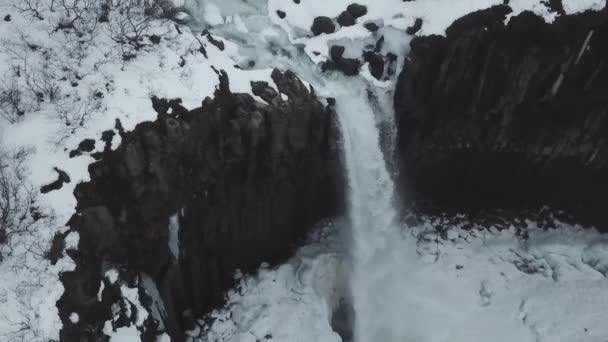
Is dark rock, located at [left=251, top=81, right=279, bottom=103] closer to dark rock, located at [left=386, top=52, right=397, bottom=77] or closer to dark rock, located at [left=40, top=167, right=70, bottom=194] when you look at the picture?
dark rock, located at [left=386, top=52, right=397, bottom=77]

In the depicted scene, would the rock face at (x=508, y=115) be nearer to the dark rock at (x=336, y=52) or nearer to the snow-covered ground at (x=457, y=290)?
the snow-covered ground at (x=457, y=290)

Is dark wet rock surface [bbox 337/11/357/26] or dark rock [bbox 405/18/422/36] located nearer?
dark rock [bbox 405/18/422/36]

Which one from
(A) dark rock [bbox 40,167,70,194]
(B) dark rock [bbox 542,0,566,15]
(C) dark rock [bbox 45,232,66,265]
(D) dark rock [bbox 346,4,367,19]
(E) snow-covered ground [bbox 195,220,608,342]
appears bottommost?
(E) snow-covered ground [bbox 195,220,608,342]

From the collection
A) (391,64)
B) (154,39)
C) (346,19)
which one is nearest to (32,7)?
(154,39)

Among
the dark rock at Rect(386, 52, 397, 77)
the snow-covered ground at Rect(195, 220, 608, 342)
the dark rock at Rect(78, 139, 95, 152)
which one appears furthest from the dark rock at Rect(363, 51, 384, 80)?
the dark rock at Rect(78, 139, 95, 152)

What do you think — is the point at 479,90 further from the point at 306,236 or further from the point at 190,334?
the point at 190,334

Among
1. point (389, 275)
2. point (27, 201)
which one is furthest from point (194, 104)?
point (389, 275)

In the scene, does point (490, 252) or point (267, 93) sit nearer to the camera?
point (267, 93)
